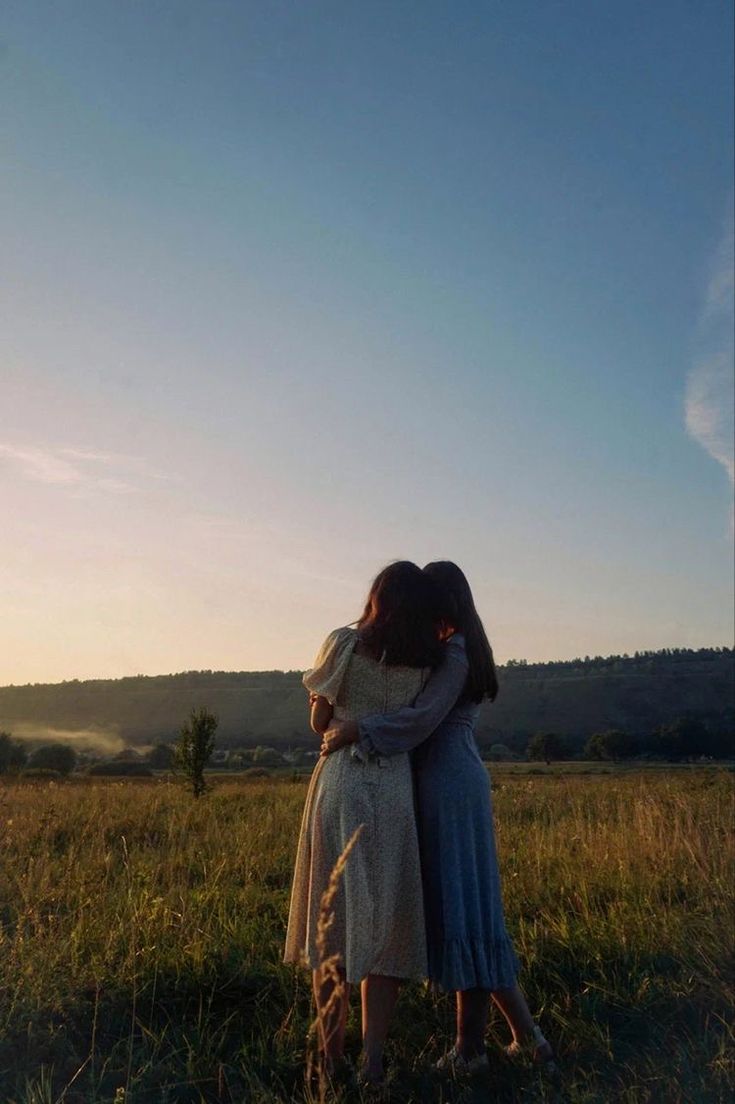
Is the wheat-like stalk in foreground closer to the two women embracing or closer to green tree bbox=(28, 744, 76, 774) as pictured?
the two women embracing

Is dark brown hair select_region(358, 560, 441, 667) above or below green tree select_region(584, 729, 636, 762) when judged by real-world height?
above

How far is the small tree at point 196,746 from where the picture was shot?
63.0 ft

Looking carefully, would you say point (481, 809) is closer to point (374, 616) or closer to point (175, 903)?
point (374, 616)

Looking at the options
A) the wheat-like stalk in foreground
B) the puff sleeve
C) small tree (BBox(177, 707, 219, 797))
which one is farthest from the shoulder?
small tree (BBox(177, 707, 219, 797))

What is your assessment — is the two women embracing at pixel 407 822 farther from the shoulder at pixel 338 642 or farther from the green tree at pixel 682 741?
the green tree at pixel 682 741

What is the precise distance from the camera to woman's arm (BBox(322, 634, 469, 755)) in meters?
3.67

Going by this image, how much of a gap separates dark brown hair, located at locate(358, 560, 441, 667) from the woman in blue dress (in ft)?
0.35

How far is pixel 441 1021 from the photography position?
432cm

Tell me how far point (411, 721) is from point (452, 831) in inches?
19.6

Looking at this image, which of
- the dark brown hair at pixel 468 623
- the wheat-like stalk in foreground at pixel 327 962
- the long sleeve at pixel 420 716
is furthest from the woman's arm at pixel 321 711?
the wheat-like stalk in foreground at pixel 327 962

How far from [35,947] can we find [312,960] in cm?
160

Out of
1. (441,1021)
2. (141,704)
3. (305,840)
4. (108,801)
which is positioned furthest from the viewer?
(141,704)

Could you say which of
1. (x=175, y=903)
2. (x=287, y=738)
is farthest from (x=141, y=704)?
(x=175, y=903)

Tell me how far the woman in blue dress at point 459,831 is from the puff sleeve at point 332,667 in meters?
0.15
